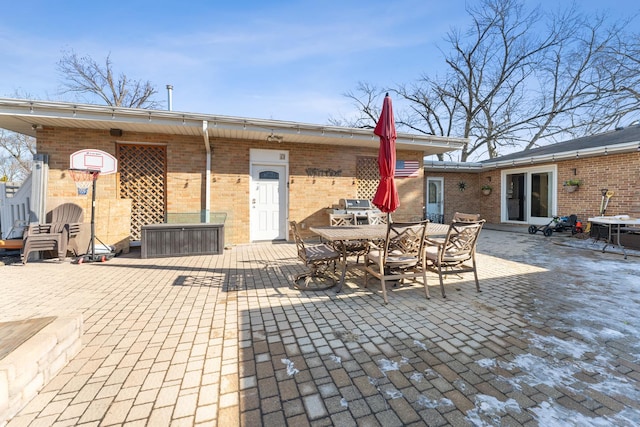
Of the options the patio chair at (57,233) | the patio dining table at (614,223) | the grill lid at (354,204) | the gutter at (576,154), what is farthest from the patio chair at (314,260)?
the gutter at (576,154)

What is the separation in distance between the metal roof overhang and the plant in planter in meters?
4.34

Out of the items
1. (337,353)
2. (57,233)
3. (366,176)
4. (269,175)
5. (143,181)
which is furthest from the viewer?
(366,176)

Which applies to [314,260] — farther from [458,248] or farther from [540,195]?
[540,195]

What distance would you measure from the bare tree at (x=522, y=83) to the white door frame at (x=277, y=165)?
1386 centimetres

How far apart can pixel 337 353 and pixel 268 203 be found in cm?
581

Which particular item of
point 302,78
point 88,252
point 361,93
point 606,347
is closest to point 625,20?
point 361,93

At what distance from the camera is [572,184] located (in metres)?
8.61

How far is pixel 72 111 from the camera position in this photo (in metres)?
5.19

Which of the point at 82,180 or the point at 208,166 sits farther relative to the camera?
the point at 208,166

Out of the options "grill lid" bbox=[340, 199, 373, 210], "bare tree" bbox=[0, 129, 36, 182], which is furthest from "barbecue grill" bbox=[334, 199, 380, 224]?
"bare tree" bbox=[0, 129, 36, 182]

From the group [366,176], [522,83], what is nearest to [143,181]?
[366,176]

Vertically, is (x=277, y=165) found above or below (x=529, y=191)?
above

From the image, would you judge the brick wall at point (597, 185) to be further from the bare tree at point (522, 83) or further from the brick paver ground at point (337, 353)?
the bare tree at point (522, 83)

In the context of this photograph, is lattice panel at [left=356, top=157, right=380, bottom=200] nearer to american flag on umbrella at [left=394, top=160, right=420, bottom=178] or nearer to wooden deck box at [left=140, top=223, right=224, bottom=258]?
american flag on umbrella at [left=394, top=160, right=420, bottom=178]
